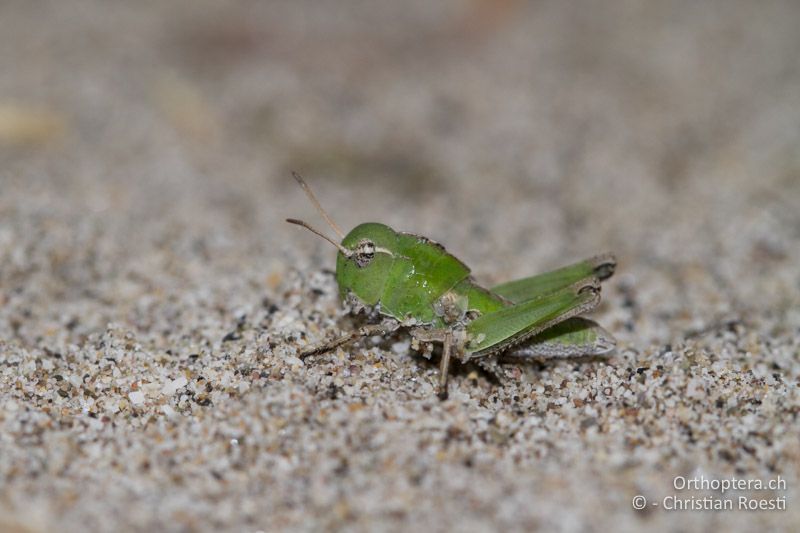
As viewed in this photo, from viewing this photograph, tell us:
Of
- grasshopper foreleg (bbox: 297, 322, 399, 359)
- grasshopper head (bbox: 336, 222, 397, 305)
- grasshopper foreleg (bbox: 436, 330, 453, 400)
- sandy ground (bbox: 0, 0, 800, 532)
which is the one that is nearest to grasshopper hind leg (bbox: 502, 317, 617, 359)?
sandy ground (bbox: 0, 0, 800, 532)

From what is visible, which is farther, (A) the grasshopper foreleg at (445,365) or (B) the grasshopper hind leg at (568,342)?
(B) the grasshopper hind leg at (568,342)

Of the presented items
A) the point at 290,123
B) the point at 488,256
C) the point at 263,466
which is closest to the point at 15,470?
the point at 263,466

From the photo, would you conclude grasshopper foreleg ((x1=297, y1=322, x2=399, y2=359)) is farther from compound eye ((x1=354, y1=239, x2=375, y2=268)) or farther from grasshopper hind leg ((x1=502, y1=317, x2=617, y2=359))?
grasshopper hind leg ((x1=502, y1=317, x2=617, y2=359))

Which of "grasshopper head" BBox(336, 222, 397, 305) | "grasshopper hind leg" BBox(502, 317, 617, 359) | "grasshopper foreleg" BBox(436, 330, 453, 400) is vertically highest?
"grasshopper head" BBox(336, 222, 397, 305)

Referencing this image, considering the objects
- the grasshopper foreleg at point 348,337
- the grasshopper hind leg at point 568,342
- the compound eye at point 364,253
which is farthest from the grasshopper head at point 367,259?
the grasshopper hind leg at point 568,342

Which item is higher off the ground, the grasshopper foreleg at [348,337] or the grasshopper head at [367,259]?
the grasshopper head at [367,259]

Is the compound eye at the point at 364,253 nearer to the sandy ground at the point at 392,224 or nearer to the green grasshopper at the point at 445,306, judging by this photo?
the green grasshopper at the point at 445,306

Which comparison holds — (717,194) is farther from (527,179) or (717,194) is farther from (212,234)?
(212,234)
